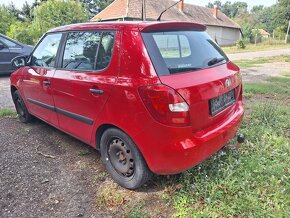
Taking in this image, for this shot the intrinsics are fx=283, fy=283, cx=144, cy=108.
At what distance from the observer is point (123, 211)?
2.72 m

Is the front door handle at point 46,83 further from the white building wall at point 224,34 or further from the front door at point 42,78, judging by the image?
the white building wall at point 224,34

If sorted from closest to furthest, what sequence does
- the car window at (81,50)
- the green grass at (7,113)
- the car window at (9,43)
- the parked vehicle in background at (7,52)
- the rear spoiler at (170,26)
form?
the rear spoiler at (170,26) → the car window at (81,50) → the green grass at (7,113) → the parked vehicle in background at (7,52) → the car window at (9,43)

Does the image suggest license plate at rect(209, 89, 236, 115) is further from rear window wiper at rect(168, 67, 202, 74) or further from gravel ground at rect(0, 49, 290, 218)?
gravel ground at rect(0, 49, 290, 218)

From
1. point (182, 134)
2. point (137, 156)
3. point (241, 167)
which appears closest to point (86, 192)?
point (137, 156)

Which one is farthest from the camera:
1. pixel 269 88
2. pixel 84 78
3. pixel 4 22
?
pixel 4 22

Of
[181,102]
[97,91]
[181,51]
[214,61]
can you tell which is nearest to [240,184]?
[181,102]

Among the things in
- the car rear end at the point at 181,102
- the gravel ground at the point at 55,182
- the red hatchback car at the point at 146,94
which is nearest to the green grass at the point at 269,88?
the red hatchback car at the point at 146,94

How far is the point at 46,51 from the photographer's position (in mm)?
4145

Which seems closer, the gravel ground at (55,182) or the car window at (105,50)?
the gravel ground at (55,182)

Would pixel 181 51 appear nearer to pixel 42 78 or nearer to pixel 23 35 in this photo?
pixel 42 78

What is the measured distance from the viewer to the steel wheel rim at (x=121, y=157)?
2.96 m

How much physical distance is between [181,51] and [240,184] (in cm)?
147

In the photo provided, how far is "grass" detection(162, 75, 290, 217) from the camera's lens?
8.46 ft

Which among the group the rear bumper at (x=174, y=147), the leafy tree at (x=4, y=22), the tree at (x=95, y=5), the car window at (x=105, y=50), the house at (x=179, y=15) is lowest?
the rear bumper at (x=174, y=147)
